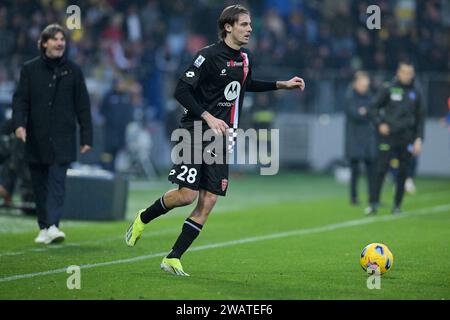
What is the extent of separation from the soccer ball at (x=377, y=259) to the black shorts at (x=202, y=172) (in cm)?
146

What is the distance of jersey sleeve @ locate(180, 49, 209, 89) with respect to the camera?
973cm

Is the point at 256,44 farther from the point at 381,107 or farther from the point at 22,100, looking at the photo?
the point at 22,100

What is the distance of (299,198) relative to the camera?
843 inches

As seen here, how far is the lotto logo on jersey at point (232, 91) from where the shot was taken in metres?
9.95

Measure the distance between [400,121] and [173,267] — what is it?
345 inches

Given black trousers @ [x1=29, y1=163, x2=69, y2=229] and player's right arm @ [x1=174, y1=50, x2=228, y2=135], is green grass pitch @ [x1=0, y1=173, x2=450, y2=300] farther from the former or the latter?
player's right arm @ [x1=174, y1=50, x2=228, y2=135]

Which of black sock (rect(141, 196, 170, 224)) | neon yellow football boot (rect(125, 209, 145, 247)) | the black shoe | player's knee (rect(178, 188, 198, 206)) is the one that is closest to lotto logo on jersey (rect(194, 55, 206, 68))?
player's knee (rect(178, 188, 198, 206))

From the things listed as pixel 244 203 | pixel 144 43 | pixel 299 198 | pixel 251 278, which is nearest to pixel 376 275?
pixel 251 278

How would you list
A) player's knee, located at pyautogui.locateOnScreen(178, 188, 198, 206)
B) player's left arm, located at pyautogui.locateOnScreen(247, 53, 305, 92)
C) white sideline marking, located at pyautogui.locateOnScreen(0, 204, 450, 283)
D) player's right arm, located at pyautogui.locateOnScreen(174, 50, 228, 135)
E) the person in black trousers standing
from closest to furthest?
player's right arm, located at pyautogui.locateOnScreen(174, 50, 228, 135)
player's knee, located at pyautogui.locateOnScreen(178, 188, 198, 206)
white sideline marking, located at pyautogui.locateOnScreen(0, 204, 450, 283)
player's left arm, located at pyautogui.locateOnScreen(247, 53, 305, 92)
the person in black trousers standing

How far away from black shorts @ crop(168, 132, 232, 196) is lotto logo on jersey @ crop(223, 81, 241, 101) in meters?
0.50

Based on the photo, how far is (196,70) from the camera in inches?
384

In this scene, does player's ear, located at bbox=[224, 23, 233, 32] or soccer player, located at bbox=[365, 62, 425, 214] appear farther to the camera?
soccer player, located at bbox=[365, 62, 425, 214]

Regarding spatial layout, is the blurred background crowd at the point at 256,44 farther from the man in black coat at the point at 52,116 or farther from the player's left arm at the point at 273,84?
the player's left arm at the point at 273,84

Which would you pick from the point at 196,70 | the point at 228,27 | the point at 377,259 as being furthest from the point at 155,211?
the point at 377,259
